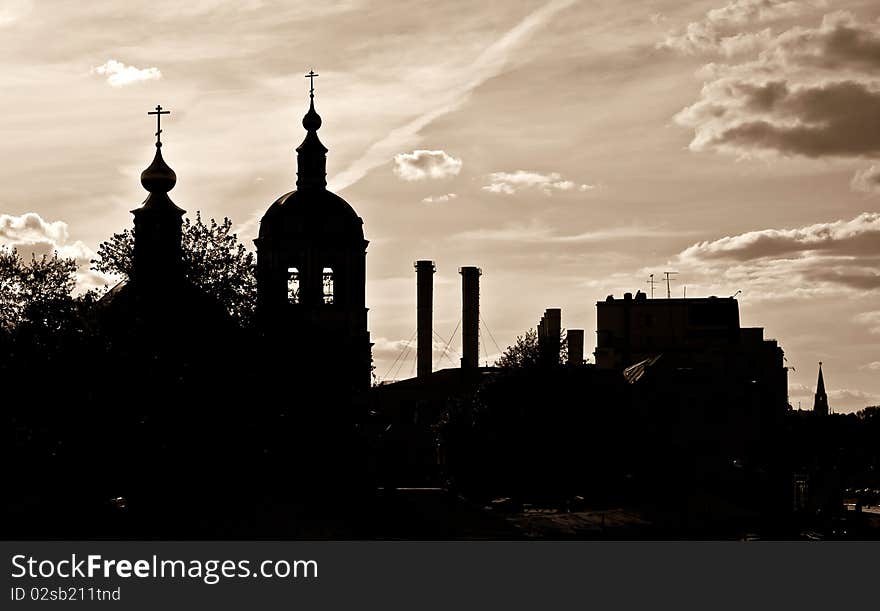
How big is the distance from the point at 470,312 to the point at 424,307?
4.56m

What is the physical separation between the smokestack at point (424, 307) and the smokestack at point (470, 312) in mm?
2481

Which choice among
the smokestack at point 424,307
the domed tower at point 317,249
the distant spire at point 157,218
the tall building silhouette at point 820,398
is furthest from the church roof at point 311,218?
the tall building silhouette at point 820,398

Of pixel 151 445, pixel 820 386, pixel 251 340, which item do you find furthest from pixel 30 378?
pixel 820 386

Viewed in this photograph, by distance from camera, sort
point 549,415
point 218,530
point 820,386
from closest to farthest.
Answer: point 218,530, point 549,415, point 820,386

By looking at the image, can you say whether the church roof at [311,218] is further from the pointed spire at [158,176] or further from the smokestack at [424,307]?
the smokestack at [424,307]

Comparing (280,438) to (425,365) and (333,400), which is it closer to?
(333,400)

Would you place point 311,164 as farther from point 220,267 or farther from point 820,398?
point 820,398

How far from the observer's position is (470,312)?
106 metres

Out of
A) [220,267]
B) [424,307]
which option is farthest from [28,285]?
[424,307]

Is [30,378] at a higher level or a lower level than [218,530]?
higher

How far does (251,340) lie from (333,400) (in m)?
3.38

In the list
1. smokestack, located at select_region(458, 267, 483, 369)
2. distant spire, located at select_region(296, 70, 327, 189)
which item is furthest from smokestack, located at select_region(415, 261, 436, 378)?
distant spire, located at select_region(296, 70, 327, 189)

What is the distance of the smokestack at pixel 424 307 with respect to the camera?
336 ft

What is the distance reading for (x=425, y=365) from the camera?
104 metres
